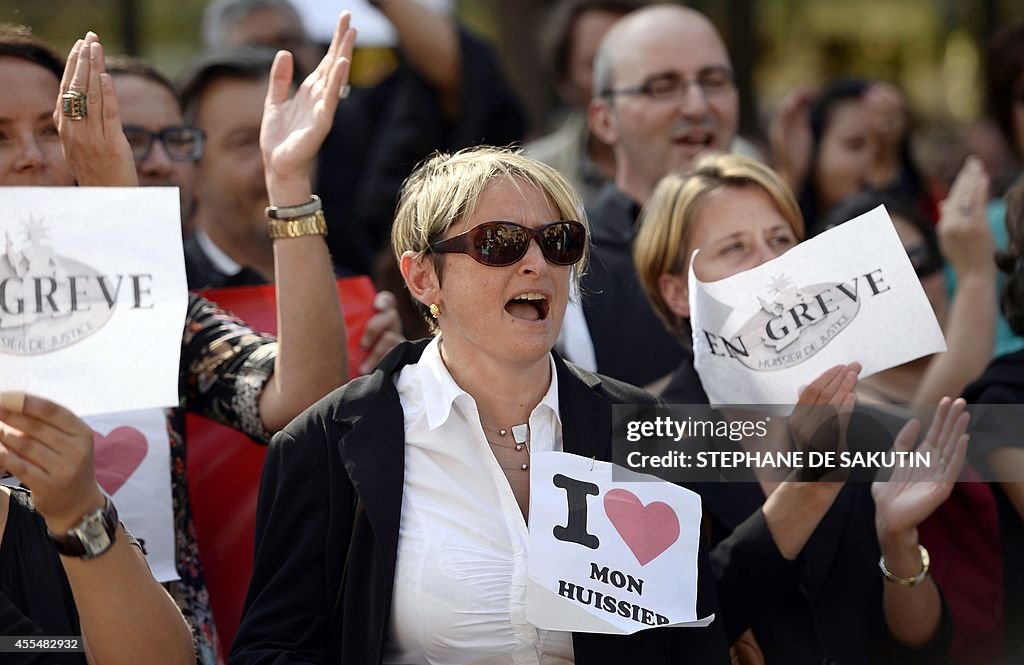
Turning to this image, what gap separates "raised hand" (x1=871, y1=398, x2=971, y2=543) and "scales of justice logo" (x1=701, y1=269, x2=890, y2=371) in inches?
12.4

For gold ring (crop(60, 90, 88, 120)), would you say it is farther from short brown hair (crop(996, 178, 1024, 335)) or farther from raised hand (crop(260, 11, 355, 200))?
short brown hair (crop(996, 178, 1024, 335))

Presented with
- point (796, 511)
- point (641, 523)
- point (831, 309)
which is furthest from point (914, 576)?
point (641, 523)

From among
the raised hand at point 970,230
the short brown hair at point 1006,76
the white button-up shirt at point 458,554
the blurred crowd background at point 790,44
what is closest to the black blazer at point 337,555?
the white button-up shirt at point 458,554

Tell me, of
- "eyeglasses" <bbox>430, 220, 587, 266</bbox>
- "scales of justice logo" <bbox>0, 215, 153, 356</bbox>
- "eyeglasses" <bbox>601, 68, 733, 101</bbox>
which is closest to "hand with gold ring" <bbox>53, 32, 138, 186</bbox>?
"scales of justice logo" <bbox>0, 215, 153, 356</bbox>

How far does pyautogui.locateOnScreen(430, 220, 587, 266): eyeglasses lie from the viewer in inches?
110

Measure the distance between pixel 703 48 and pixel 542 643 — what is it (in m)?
2.59

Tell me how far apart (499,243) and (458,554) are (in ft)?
2.14

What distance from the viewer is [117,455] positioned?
3.06 m

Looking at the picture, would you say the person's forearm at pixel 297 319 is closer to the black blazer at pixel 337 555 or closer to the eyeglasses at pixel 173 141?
the black blazer at pixel 337 555

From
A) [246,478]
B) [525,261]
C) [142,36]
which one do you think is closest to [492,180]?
[525,261]

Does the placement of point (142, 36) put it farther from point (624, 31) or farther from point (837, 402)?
point (837, 402)

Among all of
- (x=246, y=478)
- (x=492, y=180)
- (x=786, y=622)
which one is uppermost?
(x=492, y=180)

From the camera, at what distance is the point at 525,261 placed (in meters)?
2.80

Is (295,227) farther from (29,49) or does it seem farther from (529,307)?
(29,49)
